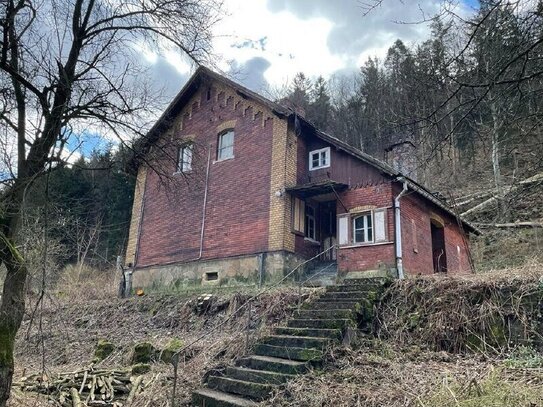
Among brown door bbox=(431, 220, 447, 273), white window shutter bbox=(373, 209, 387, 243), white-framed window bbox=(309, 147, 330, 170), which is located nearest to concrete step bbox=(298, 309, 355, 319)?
white window shutter bbox=(373, 209, 387, 243)

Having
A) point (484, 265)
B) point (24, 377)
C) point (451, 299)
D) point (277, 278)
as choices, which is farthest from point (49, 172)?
point (484, 265)

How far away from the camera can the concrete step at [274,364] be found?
6.50 m

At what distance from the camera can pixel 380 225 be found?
44.6 ft

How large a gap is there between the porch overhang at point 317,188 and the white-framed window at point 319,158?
47.5 inches

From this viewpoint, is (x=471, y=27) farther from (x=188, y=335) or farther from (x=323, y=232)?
(x=323, y=232)

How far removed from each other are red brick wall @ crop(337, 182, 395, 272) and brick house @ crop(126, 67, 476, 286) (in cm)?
3

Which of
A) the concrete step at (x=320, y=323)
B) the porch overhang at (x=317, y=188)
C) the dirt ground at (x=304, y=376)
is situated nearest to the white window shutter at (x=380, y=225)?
the porch overhang at (x=317, y=188)

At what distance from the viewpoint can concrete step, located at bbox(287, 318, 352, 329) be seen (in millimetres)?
7473

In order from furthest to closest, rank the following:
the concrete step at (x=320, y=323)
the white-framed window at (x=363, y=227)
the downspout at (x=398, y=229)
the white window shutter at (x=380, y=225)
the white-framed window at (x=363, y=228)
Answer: the white-framed window at (x=363, y=228)
the white-framed window at (x=363, y=227)
the white window shutter at (x=380, y=225)
the downspout at (x=398, y=229)
the concrete step at (x=320, y=323)

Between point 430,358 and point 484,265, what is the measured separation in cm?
1312

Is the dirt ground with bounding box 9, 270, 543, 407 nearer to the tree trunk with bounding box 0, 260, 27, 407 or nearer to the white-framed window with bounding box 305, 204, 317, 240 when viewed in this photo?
the tree trunk with bounding box 0, 260, 27, 407

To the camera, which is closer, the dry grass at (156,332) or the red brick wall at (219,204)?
the dry grass at (156,332)

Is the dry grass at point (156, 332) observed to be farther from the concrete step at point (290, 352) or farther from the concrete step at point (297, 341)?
the concrete step at point (297, 341)

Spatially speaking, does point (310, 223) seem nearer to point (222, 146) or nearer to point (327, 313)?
point (222, 146)
